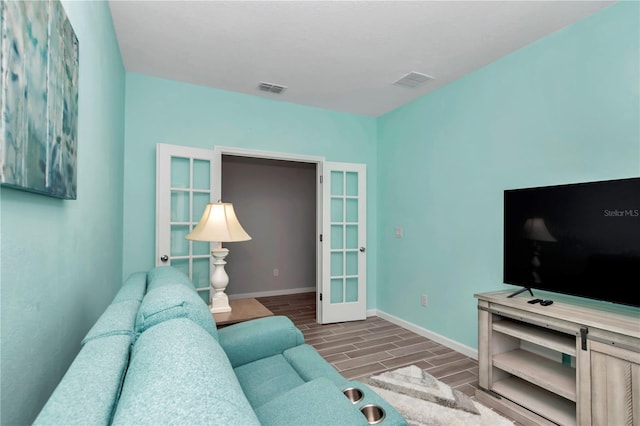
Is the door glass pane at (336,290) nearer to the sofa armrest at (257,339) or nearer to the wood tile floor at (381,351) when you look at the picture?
the wood tile floor at (381,351)

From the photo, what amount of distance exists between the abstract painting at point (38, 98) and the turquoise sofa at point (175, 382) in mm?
473

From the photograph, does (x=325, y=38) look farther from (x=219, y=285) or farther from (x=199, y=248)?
(x=199, y=248)

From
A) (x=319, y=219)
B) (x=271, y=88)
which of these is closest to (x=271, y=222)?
(x=319, y=219)

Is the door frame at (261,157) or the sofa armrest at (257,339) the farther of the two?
the door frame at (261,157)

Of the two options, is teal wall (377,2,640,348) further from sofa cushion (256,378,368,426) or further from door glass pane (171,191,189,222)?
door glass pane (171,191,189,222)

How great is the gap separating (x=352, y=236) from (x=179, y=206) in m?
2.20

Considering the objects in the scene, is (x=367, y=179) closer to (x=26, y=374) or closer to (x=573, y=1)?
(x=573, y=1)

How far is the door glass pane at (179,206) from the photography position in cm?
323

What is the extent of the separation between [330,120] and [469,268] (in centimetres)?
248

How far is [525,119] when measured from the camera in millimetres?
2633

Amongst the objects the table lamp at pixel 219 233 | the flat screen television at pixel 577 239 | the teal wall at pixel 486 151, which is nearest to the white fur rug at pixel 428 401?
the teal wall at pixel 486 151

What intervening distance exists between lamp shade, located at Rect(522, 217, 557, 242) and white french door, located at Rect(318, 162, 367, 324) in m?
2.19

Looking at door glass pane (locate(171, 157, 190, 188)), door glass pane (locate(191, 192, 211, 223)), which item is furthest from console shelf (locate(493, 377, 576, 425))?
door glass pane (locate(171, 157, 190, 188))

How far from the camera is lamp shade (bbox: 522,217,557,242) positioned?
7.06 feet
